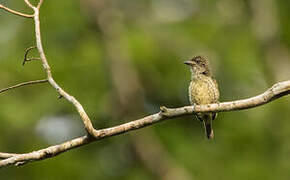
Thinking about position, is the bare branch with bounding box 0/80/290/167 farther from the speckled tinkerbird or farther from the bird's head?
the bird's head

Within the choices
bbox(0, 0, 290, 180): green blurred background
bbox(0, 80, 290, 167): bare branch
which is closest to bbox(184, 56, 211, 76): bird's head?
bbox(0, 80, 290, 167): bare branch

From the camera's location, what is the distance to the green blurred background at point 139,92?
12.3 m

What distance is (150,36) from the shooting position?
14.3 meters

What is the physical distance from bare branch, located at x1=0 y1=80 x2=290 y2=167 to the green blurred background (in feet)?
20.6

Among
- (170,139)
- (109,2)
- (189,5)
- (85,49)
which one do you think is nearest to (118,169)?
(170,139)

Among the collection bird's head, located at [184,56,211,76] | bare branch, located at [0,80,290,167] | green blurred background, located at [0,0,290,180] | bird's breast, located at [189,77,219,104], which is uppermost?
bare branch, located at [0,80,290,167]

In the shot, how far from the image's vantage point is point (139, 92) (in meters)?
13.2

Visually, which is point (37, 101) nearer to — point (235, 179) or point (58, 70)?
point (58, 70)

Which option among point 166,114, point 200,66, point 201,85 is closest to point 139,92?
point 200,66

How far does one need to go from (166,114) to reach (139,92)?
7.81m

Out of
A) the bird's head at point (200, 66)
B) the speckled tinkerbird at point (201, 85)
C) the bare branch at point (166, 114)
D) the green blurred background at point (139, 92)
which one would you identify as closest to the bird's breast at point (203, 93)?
the speckled tinkerbird at point (201, 85)

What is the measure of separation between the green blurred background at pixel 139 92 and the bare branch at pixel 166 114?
627 centimetres

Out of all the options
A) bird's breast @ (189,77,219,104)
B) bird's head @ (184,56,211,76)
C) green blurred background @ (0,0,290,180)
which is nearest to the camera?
bird's breast @ (189,77,219,104)

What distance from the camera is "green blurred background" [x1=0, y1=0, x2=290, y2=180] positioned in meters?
12.3
